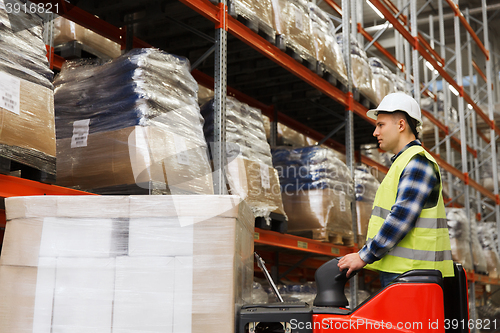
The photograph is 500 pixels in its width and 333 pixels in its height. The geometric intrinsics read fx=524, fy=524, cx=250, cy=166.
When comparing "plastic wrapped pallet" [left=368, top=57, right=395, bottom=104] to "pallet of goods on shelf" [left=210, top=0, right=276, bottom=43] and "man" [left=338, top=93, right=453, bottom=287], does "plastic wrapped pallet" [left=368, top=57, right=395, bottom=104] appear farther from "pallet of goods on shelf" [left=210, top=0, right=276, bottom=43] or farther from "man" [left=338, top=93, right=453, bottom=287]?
"man" [left=338, top=93, right=453, bottom=287]

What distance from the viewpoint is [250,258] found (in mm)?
2807

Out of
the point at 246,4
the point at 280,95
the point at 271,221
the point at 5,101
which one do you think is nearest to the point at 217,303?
the point at 5,101

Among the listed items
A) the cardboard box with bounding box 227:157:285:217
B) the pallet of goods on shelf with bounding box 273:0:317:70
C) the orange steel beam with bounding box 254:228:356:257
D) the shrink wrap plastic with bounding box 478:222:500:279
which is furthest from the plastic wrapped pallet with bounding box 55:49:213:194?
the shrink wrap plastic with bounding box 478:222:500:279

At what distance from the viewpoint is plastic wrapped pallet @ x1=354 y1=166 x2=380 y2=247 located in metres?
6.22

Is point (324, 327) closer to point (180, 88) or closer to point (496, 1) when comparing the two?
point (180, 88)

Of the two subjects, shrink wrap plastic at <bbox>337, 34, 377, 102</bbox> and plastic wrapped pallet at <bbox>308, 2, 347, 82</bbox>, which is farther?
shrink wrap plastic at <bbox>337, 34, 377, 102</bbox>

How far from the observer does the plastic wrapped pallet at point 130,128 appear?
3123 millimetres

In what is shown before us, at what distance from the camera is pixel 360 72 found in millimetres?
6391

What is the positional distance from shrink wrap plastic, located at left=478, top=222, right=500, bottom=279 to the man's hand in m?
9.30

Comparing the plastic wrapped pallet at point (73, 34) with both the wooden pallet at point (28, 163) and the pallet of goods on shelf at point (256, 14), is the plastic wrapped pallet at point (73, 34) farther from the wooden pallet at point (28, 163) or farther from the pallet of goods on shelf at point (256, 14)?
the wooden pallet at point (28, 163)

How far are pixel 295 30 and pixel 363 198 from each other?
2.35 m

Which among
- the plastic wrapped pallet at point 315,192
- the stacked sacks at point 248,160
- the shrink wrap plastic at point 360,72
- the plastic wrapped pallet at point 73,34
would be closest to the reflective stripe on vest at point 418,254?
the stacked sacks at point 248,160

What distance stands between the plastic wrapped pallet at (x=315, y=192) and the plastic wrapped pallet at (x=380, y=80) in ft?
5.28

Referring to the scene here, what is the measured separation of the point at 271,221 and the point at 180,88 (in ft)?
4.88
